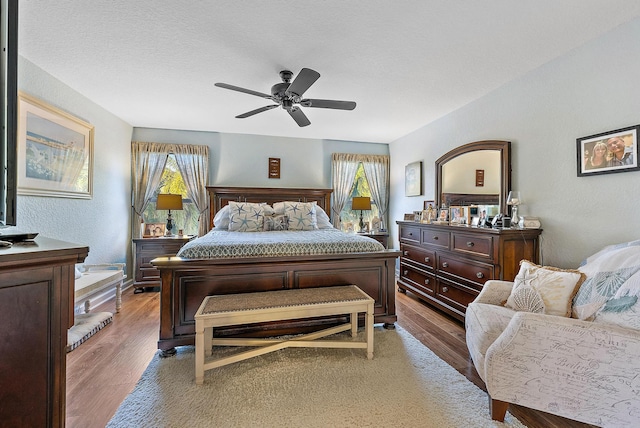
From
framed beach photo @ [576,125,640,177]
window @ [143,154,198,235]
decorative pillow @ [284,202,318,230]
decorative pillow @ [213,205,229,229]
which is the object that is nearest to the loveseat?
framed beach photo @ [576,125,640,177]

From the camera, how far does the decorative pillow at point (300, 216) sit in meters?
3.91

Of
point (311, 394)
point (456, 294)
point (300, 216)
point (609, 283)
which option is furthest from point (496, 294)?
point (300, 216)

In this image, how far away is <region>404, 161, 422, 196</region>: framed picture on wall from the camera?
14.1 ft

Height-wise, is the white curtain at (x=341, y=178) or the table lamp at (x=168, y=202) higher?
the white curtain at (x=341, y=178)

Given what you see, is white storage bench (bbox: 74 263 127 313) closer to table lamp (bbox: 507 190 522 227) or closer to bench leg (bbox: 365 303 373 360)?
bench leg (bbox: 365 303 373 360)

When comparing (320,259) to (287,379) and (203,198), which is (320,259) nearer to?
(287,379)

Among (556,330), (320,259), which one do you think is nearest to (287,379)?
(320,259)

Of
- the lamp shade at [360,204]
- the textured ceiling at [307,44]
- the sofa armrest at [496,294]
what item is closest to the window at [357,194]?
the lamp shade at [360,204]

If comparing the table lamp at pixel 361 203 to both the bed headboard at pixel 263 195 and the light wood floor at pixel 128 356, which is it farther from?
the light wood floor at pixel 128 356

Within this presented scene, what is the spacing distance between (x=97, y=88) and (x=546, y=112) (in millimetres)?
4635

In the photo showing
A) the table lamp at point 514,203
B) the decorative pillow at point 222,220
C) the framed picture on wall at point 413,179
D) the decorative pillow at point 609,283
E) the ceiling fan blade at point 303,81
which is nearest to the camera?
the decorative pillow at point 609,283

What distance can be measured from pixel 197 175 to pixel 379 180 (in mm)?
3332

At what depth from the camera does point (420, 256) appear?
11.5ft

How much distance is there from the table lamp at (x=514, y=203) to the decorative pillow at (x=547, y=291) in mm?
935
